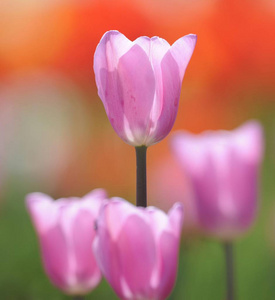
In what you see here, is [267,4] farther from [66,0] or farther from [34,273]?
[34,273]

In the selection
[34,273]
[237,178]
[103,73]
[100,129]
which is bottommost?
[34,273]

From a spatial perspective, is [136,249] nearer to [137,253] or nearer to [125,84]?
[137,253]

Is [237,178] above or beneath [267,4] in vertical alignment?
beneath

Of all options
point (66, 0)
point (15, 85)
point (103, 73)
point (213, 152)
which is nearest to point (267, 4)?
point (66, 0)

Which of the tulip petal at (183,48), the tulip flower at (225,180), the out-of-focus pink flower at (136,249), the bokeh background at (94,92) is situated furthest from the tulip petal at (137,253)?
the bokeh background at (94,92)

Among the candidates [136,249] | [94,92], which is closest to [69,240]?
[136,249]

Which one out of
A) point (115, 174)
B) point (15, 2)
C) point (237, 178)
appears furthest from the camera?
point (15, 2)
